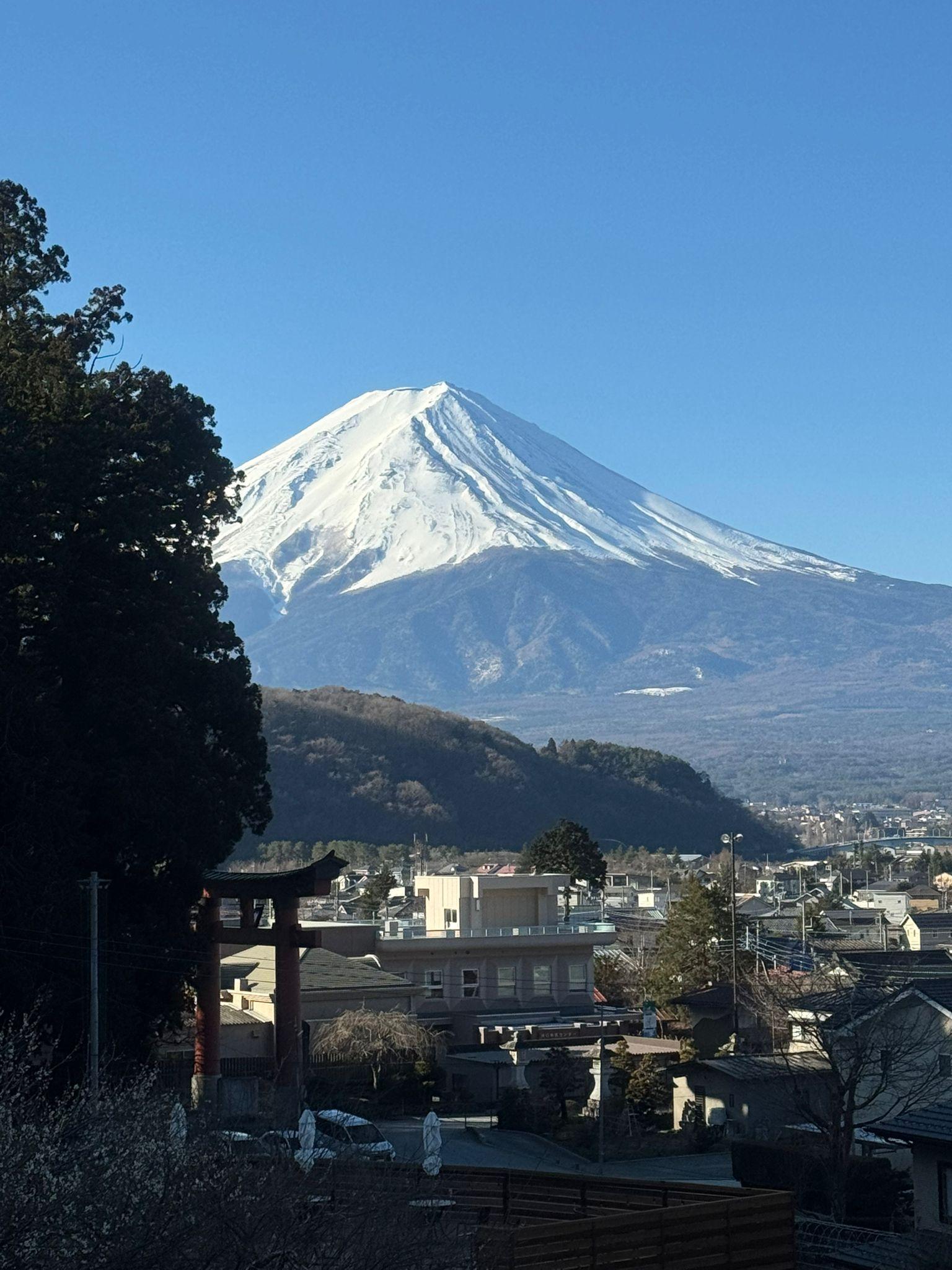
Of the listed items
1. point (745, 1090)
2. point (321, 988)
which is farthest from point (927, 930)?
point (745, 1090)

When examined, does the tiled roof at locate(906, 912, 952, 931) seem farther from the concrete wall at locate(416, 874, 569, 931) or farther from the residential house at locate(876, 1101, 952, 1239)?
the residential house at locate(876, 1101, 952, 1239)

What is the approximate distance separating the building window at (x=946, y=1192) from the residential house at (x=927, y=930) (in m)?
45.8

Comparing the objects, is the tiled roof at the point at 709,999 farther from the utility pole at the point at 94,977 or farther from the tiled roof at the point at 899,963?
the utility pole at the point at 94,977

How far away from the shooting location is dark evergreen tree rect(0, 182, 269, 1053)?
22625 mm

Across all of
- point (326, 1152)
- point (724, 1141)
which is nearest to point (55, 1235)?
point (326, 1152)

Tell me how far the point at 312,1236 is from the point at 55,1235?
232cm

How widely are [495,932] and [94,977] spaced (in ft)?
82.4

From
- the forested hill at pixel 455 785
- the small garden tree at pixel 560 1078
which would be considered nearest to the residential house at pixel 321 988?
the small garden tree at pixel 560 1078

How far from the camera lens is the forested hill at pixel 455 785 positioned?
132m

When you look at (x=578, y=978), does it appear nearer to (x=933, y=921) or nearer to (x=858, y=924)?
(x=933, y=921)

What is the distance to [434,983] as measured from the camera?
139 ft

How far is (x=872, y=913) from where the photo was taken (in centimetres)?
8175

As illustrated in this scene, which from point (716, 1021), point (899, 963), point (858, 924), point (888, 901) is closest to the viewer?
point (899, 963)

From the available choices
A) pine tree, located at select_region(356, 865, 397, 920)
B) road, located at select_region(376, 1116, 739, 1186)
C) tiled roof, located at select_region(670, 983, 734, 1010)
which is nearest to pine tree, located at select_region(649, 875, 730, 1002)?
tiled roof, located at select_region(670, 983, 734, 1010)
